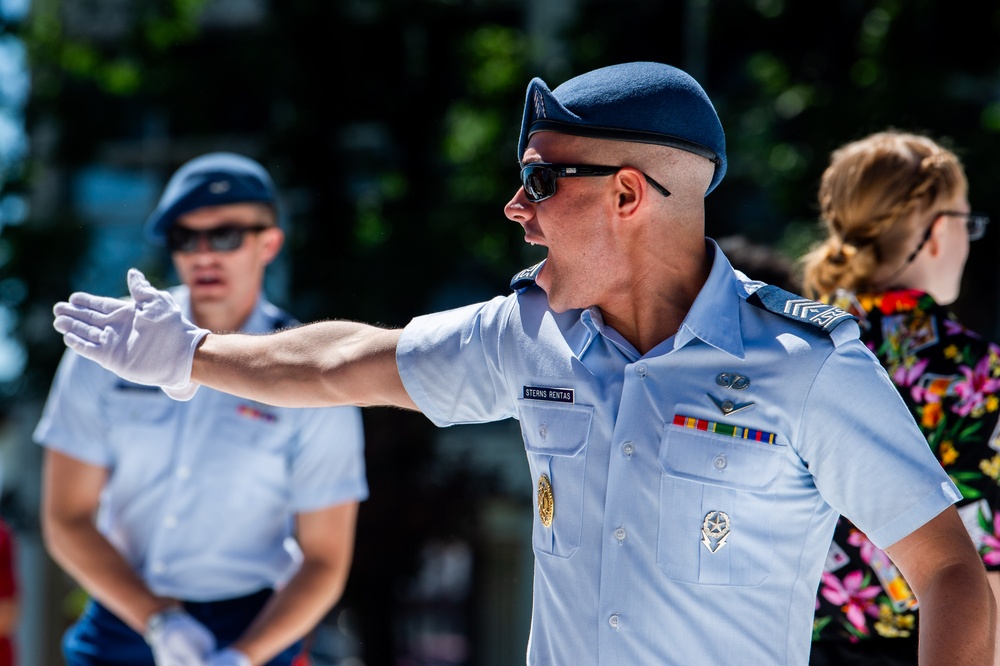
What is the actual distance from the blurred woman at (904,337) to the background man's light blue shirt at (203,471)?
135 cm

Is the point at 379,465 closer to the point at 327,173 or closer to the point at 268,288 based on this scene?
the point at 268,288

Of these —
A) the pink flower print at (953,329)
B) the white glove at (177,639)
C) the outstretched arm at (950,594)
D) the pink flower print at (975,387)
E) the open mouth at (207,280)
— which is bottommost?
→ the white glove at (177,639)

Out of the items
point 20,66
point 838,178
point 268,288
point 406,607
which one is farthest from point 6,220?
point 838,178

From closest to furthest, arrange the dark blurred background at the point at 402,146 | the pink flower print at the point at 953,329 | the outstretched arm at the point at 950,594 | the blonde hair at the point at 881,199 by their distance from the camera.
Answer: the outstretched arm at the point at 950,594
the pink flower print at the point at 953,329
the blonde hair at the point at 881,199
the dark blurred background at the point at 402,146

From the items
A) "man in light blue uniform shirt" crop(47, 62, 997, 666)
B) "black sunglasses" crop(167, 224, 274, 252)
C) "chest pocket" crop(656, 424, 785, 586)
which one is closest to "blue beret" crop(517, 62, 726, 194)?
"man in light blue uniform shirt" crop(47, 62, 997, 666)

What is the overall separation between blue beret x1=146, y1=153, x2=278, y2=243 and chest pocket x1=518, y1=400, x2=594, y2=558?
66.8 inches

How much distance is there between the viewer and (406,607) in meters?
8.23

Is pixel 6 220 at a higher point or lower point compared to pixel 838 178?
lower

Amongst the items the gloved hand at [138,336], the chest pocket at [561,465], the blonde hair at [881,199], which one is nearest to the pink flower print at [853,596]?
the blonde hair at [881,199]

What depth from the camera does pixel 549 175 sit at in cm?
182

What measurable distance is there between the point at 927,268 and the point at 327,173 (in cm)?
662

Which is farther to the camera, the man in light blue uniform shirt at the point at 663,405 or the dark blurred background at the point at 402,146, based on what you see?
the dark blurred background at the point at 402,146

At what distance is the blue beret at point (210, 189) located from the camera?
3.25 metres

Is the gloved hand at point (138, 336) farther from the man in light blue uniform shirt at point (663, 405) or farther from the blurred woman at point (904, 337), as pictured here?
the blurred woman at point (904, 337)
